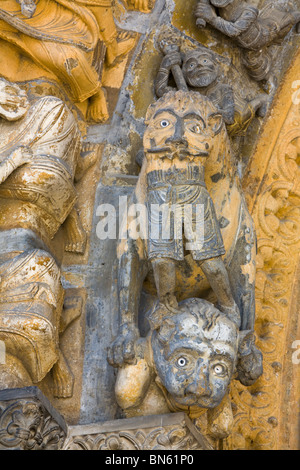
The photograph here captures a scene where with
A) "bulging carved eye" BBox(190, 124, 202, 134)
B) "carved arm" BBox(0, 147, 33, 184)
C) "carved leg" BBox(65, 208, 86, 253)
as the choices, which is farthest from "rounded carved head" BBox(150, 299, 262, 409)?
"carved arm" BBox(0, 147, 33, 184)

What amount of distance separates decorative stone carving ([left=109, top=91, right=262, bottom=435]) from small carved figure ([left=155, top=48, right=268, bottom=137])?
0.45 metres

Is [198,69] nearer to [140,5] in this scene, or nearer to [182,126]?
[140,5]

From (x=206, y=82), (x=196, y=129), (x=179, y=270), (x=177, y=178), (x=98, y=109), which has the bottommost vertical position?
(x=179, y=270)

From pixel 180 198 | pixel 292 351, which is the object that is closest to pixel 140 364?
pixel 180 198

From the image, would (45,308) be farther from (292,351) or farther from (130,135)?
(292,351)

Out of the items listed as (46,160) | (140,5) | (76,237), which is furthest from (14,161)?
(140,5)

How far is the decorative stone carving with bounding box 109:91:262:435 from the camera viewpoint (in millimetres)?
3824

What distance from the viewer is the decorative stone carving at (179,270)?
151 inches

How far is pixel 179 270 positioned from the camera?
166 inches

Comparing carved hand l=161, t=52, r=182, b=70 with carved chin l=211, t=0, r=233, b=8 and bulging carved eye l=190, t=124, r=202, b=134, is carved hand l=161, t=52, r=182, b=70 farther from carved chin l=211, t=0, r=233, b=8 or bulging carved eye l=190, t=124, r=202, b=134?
bulging carved eye l=190, t=124, r=202, b=134

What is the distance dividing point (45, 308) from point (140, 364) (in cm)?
42

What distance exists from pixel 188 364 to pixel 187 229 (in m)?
0.50

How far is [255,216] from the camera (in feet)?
16.0

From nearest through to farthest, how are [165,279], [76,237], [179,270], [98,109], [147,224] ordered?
[165,279]
[147,224]
[179,270]
[76,237]
[98,109]
